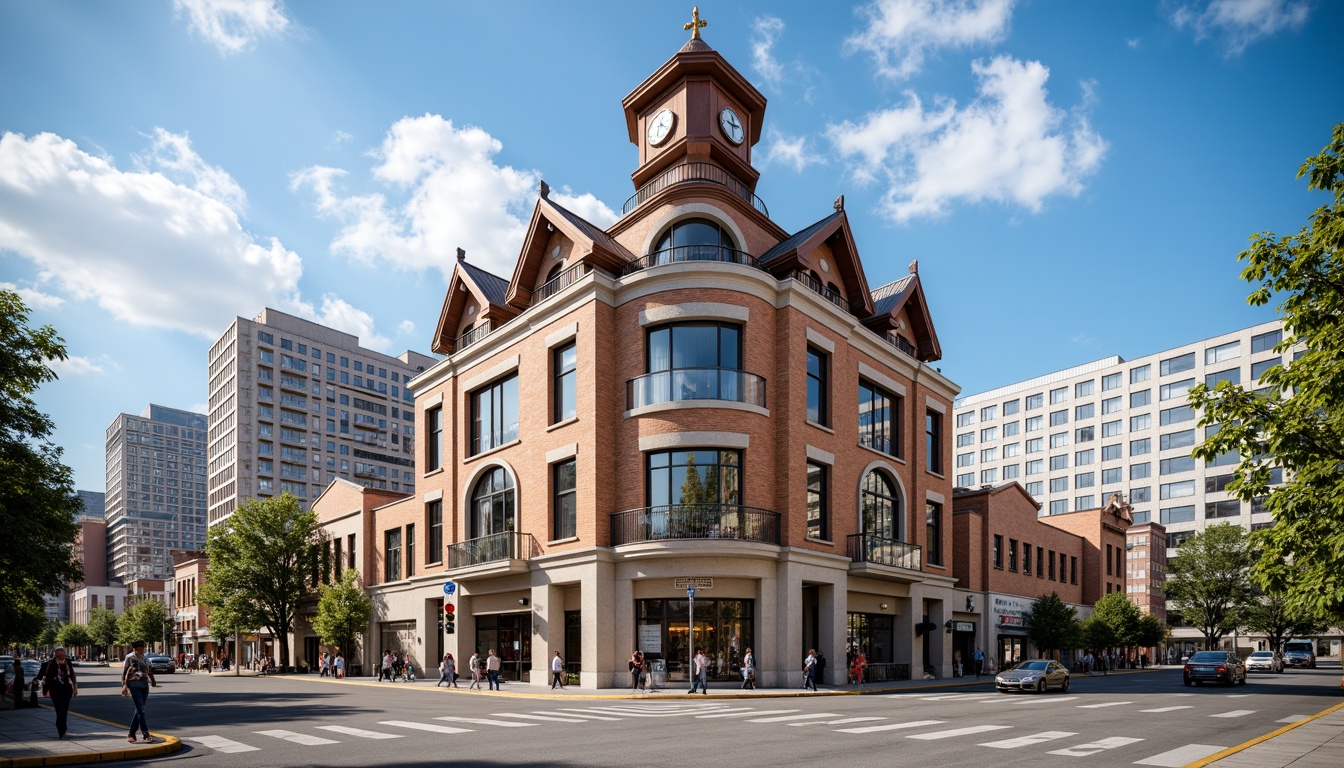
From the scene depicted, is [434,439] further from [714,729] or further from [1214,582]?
[1214,582]

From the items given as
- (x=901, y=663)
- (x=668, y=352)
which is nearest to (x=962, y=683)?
(x=901, y=663)

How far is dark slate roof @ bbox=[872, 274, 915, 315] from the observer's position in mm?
42306

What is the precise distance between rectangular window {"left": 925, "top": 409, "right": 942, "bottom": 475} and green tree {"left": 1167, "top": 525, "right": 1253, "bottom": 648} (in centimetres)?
4681

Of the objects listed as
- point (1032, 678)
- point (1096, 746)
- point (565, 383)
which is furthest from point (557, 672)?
point (1096, 746)

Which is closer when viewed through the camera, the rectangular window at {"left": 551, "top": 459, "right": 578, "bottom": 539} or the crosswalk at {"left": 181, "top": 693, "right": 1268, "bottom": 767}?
the crosswalk at {"left": 181, "top": 693, "right": 1268, "bottom": 767}

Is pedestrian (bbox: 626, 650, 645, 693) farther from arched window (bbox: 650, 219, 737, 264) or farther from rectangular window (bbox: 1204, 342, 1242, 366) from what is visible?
rectangular window (bbox: 1204, 342, 1242, 366)

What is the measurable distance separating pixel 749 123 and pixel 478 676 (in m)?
26.8

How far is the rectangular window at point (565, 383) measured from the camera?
111 feet

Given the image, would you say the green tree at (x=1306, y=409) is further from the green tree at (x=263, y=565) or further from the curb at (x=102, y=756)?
the green tree at (x=263, y=565)

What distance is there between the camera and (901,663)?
39188 millimetres

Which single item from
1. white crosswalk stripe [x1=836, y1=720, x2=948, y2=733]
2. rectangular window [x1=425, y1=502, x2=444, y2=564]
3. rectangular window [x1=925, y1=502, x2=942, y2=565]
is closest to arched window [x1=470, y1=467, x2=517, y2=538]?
rectangular window [x1=425, y1=502, x2=444, y2=564]

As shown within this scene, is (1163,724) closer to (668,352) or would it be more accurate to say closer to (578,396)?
(668,352)

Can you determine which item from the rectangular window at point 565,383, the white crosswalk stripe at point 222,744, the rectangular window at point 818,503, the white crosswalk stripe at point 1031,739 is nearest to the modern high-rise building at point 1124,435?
the rectangular window at point 818,503

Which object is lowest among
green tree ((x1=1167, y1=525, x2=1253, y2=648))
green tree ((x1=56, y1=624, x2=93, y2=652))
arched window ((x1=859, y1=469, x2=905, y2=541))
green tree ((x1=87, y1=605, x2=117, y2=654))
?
green tree ((x1=56, y1=624, x2=93, y2=652))
